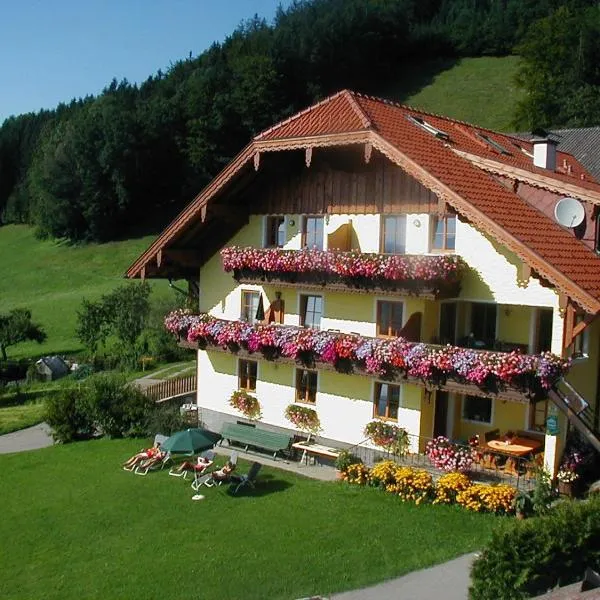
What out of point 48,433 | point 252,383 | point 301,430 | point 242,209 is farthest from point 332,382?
point 48,433

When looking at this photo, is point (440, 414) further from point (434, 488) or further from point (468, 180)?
point (468, 180)

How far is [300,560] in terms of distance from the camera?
15.7 m

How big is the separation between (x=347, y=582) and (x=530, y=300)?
8297 millimetres

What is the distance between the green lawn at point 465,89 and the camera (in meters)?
74.6

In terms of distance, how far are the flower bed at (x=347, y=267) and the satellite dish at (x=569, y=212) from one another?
8.89 feet

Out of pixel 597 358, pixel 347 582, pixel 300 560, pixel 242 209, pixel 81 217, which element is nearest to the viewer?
pixel 347 582

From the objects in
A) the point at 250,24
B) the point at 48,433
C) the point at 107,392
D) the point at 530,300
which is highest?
the point at 250,24

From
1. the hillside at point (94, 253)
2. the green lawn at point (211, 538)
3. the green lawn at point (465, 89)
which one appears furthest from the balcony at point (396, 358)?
the green lawn at point (465, 89)

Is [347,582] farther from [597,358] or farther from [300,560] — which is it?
[597,358]

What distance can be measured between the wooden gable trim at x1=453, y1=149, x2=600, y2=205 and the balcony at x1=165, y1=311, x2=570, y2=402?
4.57 m

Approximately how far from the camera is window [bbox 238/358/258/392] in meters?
25.5

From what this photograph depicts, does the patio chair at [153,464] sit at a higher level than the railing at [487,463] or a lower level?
lower

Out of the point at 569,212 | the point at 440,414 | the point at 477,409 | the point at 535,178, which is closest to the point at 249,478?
the point at 440,414

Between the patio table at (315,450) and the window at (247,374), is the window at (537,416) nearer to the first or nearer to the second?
the patio table at (315,450)
